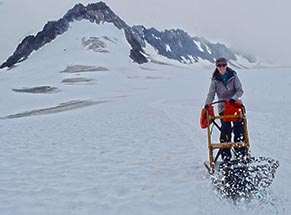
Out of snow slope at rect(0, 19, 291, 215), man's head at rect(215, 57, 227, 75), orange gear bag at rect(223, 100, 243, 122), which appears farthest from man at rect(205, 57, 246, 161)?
snow slope at rect(0, 19, 291, 215)

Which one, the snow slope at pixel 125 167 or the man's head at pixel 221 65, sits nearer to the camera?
the snow slope at pixel 125 167

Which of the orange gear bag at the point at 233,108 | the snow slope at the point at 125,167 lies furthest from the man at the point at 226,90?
the snow slope at the point at 125,167

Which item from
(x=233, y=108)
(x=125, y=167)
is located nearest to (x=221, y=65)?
(x=233, y=108)

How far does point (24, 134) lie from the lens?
12391mm

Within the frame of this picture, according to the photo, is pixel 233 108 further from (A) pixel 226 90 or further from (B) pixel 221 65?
(B) pixel 221 65

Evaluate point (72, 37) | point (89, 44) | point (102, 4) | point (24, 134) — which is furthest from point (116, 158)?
point (102, 4)

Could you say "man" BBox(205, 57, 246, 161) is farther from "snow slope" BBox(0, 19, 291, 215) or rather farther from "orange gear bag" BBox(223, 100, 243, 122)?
"snow slope" BBox(0, 19, 291, 215)

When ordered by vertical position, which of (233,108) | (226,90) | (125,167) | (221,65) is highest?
(221,65)

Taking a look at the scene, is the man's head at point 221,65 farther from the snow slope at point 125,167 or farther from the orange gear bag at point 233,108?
the snow slope at point 125,167

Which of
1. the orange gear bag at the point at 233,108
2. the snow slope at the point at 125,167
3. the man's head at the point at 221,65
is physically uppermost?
the man's head at the point at 221,65

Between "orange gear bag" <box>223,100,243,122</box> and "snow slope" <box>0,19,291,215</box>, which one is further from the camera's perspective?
"orange gear bag" <box>223,100,243,122</box>

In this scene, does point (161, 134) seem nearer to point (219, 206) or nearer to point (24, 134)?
point (24, 134)

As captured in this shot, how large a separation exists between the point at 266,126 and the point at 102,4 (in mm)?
120140

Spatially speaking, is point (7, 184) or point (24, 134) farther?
point (24, 134)
